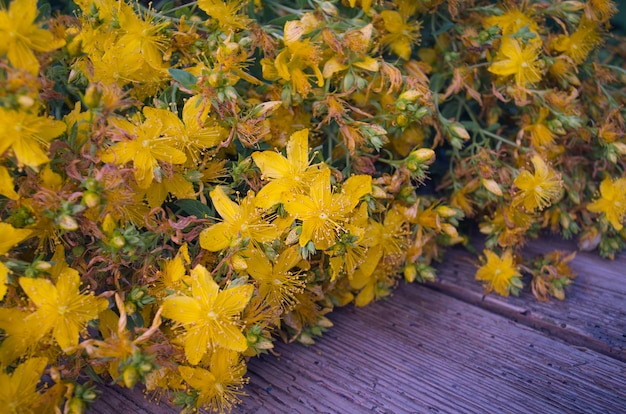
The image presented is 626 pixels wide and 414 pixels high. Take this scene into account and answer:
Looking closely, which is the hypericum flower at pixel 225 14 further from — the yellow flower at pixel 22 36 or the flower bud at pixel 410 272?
the flower bud at pixel 410 272

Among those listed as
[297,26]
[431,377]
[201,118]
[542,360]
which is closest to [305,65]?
[297,26]

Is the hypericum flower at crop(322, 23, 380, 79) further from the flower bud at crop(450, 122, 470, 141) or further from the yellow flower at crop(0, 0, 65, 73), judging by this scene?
the yellow flower at crop(0, 0, 65, 73)

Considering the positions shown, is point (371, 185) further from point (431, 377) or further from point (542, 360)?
point (542, 360)

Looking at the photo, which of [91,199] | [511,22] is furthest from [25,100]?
[511,22]

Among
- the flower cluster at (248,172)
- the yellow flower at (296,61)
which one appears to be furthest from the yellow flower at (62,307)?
the yellow flower at (296,61)

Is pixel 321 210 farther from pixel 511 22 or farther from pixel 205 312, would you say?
pixel 511 22

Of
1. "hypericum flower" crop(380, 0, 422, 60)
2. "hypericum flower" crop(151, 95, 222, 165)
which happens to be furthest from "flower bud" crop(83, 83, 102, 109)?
"hypericum flower" crop(380, 0, 422, 60)
